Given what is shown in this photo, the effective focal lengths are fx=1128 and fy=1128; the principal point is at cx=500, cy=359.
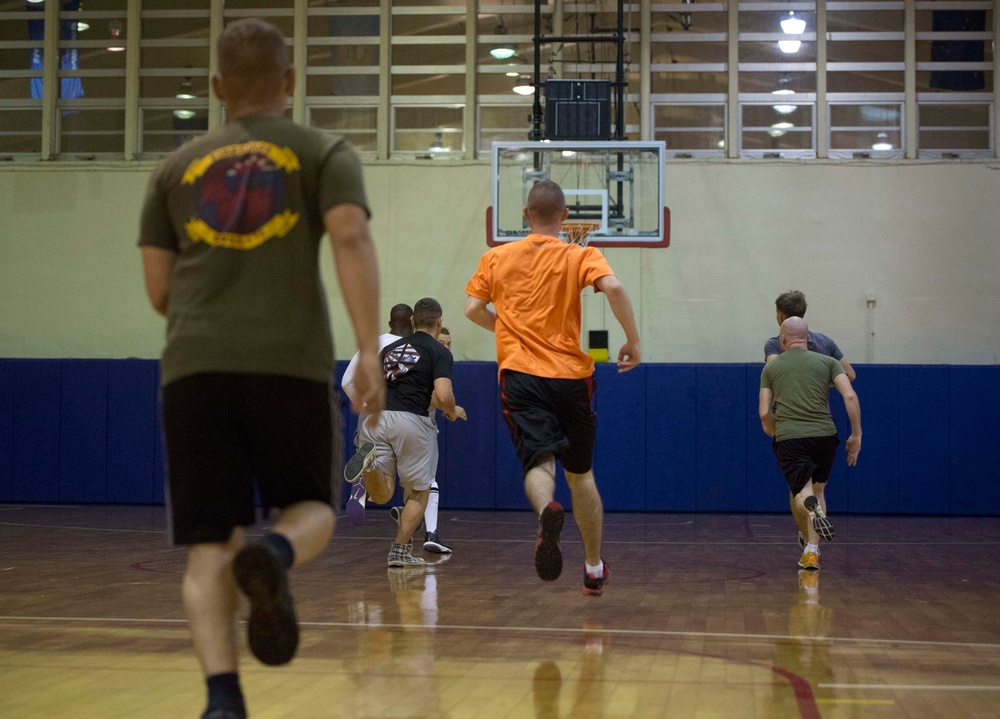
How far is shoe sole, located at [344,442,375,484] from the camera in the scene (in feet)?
23.9

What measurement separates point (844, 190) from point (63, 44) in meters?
10.2

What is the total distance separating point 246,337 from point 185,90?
13106 mm

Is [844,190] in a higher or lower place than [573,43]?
lower

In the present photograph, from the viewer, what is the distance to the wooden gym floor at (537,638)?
135 inches

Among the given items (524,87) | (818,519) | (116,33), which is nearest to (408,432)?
(818,519)

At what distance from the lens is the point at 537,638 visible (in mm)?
4578

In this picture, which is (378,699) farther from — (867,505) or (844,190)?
(844,190)

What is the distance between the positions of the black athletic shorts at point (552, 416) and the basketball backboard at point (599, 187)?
691 centimetres

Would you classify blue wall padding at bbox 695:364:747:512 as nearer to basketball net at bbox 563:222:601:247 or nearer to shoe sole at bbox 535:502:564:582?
basketball net at bbox 563:222:601:247

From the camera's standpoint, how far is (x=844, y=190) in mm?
13523

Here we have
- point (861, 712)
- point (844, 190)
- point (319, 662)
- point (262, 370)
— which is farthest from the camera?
point (844, 190)

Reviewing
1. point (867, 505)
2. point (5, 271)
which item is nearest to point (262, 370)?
point (867, 505)

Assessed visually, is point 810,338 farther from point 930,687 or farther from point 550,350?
point 930,687

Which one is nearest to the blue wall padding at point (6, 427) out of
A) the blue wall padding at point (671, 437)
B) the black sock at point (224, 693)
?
the blue wall padding at point (671, 437)
